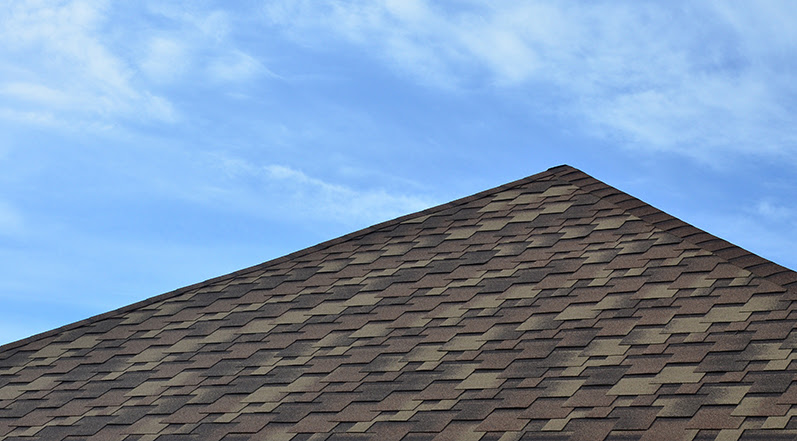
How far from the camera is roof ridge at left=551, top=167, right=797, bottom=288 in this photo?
34.1 ft

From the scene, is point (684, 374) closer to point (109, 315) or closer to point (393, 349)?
point (393, 349)

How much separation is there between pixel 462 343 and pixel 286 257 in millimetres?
4267

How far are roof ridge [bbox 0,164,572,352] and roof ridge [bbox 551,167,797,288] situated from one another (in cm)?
29

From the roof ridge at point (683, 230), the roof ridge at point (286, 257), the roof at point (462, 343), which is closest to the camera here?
the roof at point (462, 343)

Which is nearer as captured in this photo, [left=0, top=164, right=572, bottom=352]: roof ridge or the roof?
the roof

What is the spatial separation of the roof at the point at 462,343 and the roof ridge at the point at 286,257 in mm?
37

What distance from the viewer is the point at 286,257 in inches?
541

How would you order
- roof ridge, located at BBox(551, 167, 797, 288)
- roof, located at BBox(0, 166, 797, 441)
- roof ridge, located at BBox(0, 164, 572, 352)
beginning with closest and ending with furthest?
roof, located at BBox(0, 166, 797, 441)
roof ridge, located at BBox(551, 167, 797, 288)
roof ridge, located at BBox(0, 164, 572, 352)

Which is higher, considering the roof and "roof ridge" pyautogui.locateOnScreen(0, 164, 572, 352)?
"roof ridge" pyautogui.locateOnScreen(0, 164, 572, 352)

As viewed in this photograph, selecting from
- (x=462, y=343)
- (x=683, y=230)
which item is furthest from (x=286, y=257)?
(x=683, y=230)

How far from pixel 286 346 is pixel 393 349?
1.37 meters

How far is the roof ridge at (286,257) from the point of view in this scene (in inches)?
517

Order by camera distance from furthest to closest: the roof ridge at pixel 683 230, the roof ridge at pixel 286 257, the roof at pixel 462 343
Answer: the roof ridge at pixel 286 257, the roof ridge at pixel 683 230, the roof at pixel 462 343

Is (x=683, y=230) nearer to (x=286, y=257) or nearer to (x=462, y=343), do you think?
(x=462, y=343)
